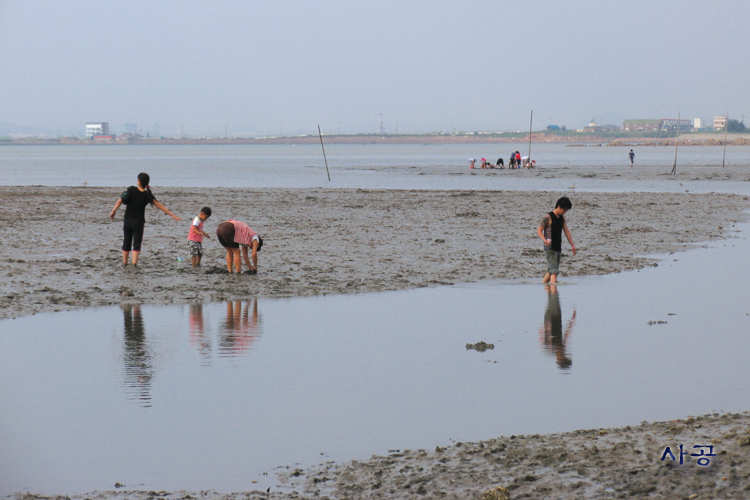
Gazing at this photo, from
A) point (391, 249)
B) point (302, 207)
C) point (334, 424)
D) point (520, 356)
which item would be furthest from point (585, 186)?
point (334, 424)

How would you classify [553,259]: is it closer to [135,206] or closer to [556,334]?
[556,334]

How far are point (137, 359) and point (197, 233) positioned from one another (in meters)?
5.26

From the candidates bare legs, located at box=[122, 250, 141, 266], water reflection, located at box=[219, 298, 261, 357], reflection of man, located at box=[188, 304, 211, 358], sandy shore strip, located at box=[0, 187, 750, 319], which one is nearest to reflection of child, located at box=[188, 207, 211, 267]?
sandy shore strip, located at box=[0, 187, 750, 319]

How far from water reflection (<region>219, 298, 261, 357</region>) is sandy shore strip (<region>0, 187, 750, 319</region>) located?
0.63 m

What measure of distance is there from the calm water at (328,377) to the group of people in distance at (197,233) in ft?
5.65

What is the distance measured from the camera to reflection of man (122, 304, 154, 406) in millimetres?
6949

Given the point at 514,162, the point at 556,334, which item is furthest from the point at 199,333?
the point at 514,162

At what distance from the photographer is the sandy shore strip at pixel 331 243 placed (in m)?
11.9

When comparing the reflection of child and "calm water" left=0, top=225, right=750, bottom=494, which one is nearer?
"calm water" left=0, top=225, right=750, bottom=494

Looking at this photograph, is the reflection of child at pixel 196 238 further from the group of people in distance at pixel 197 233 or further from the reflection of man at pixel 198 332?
the reflection of man at pixel 198 332

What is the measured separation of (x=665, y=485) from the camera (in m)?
4.65

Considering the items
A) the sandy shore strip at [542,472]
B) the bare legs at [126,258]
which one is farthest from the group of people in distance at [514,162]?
the sandy shore strip at [542,472]

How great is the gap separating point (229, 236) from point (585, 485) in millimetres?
8423

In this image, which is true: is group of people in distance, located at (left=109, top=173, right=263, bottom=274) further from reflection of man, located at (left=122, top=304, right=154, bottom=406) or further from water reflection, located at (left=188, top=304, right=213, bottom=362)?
reflection of man, located at (left=122, top=304, right=154, bottom=406)
